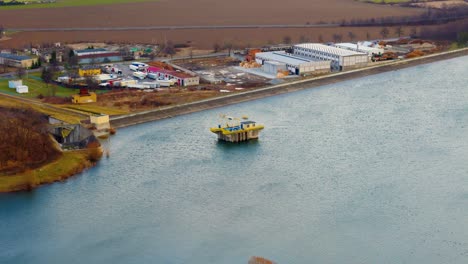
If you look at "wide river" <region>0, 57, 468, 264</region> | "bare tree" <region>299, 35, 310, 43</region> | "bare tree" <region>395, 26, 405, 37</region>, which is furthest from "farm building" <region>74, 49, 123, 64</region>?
"bare tree" <region>395, 26, 405, 37</region>

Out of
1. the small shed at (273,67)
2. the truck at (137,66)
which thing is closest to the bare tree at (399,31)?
the small shed at (273,67)

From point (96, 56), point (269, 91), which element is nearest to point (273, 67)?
point (269, 91)

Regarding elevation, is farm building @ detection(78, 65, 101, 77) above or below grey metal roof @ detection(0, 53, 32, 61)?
below

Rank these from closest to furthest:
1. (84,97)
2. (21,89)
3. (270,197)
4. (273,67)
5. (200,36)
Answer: (270,197)
(84,97)
(21,89)
(273,67)
(200,36)

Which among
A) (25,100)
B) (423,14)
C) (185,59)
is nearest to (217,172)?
(25,100)

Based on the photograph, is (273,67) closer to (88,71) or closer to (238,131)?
(88,71)

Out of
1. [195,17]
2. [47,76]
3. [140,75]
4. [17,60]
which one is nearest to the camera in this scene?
[47,76]

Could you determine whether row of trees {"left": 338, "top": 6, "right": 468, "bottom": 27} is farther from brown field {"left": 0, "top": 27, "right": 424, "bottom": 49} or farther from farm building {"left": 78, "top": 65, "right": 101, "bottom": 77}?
farm building {"left": 78, "top": 65, "right": 101, "bottom": 77}
